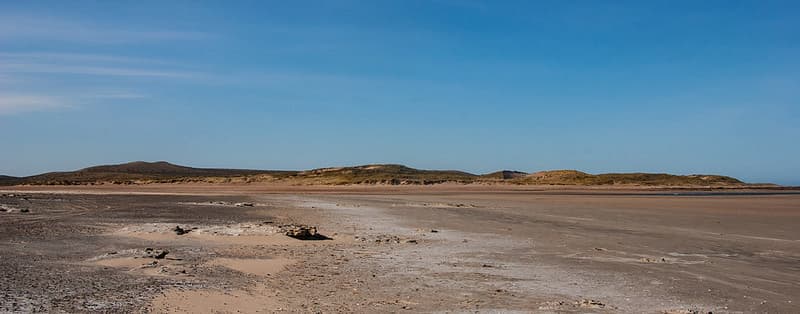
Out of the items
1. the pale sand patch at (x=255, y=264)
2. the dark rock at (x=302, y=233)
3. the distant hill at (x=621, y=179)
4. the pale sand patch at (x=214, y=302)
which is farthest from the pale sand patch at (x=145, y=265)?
the distant hill at (x=621, y=179)

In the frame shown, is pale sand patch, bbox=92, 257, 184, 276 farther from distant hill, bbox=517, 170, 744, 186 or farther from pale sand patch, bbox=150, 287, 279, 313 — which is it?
distant hill, bbox=517, 170, 744, 186

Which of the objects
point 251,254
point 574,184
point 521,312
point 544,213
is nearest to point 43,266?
point 251,254

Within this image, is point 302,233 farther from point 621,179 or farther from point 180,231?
point 621,179

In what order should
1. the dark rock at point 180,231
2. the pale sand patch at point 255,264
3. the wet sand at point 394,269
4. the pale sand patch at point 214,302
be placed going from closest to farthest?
the pale sand patch at point 214,302, the wet sand at point 394,269, the pale sand patch at point 255,264, the dark rock at point 180,231

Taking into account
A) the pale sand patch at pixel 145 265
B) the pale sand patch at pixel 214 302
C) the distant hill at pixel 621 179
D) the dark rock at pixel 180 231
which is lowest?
the pale sand patch at pixel 214 302

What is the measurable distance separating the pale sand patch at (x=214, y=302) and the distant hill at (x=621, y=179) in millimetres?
71317

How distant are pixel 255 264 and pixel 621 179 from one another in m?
77.3

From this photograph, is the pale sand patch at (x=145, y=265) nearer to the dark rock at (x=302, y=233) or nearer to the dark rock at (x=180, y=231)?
the dark rock at (x=302, y=233)

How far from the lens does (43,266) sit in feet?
33.0

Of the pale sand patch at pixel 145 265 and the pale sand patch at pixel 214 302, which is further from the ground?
the pale sand patch at pixel 145 265

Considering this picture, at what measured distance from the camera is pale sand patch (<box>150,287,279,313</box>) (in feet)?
24.4

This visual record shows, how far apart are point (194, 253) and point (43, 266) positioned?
2.88m

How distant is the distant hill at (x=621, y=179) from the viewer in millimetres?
78938

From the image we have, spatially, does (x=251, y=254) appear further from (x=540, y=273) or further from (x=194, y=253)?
(x=540, y=273)
